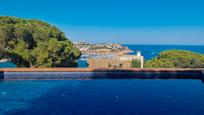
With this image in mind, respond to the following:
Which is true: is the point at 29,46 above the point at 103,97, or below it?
above

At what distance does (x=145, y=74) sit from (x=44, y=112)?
751 centimetres

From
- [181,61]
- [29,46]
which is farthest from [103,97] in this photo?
[181,61]

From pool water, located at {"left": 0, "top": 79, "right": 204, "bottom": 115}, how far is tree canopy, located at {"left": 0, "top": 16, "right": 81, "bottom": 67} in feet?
20.4

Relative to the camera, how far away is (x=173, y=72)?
1435 centimetres

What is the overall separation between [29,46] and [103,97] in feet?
37.8

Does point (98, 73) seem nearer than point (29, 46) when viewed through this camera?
Yes

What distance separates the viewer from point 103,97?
9938mm

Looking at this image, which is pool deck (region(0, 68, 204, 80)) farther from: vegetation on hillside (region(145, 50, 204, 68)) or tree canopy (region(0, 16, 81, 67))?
vegetation on hillside (region(145, 50, 204, 68))

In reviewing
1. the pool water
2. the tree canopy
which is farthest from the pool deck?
the tree canopy

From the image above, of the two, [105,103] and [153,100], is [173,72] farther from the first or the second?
[105,103]

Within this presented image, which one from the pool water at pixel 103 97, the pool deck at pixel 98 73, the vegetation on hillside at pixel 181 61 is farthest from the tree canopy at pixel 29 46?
the vegetation on hillside at pixel 181 61

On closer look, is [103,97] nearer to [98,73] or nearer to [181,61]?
[98,73]

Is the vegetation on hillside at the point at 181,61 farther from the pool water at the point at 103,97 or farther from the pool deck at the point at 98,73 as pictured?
the pool water at the point at 103,97

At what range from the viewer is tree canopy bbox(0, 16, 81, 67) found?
1870cm
